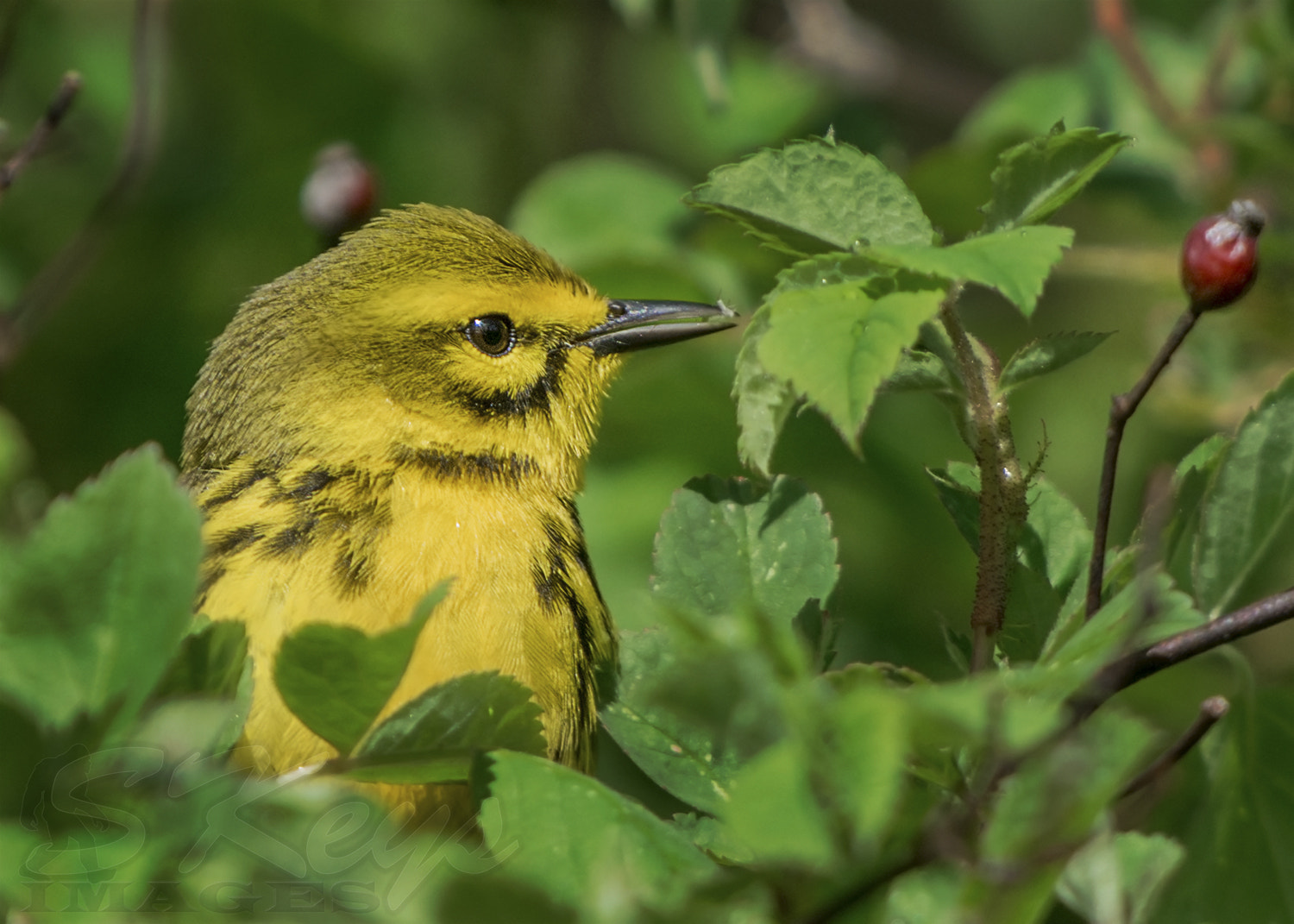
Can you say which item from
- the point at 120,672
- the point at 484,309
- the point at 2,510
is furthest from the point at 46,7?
the point at 120,672

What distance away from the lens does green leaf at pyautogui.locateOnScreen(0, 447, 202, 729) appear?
1.42 meters

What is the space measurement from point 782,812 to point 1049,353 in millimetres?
703

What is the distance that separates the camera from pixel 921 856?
4.23ft

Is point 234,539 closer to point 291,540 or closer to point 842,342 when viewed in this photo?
point 291,540

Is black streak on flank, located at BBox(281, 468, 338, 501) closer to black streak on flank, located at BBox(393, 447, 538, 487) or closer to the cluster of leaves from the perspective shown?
black streak on flank, located at BBox(393, 447, 538, 487)

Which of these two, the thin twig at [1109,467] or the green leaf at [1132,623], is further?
the thin twig at [1109,467]

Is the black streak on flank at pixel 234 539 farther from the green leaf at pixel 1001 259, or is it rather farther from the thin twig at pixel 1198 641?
the thin twig at pixel 1198 641

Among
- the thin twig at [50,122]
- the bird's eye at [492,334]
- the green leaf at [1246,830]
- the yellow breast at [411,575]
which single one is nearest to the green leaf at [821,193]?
the green leaf at [1246,830]

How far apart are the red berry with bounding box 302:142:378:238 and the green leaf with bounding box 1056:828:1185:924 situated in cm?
251

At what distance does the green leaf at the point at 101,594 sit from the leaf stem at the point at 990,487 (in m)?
0.82

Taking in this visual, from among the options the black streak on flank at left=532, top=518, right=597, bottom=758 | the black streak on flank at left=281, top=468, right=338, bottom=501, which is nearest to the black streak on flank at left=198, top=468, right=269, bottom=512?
the black streak on flank at left=281, top=468, right=338, bottom=501

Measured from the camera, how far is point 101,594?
1448mm

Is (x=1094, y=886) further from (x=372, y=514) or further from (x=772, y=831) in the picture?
(x=372, y=514)

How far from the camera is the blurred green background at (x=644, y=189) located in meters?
3.75
